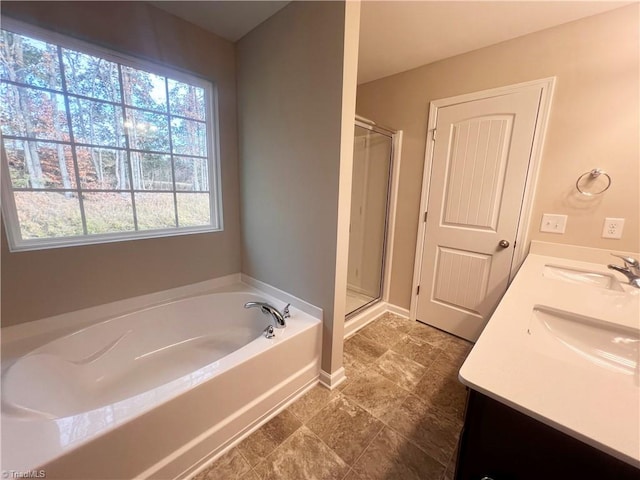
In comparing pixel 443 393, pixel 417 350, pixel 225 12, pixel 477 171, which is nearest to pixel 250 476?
pixel 443 393

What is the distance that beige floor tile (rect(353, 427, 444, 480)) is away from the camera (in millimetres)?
1143

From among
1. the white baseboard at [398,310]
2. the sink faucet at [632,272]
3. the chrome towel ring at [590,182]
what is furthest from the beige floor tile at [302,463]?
the chrome towel ring at [590,182]

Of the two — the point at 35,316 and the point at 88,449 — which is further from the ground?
the point at 35,316

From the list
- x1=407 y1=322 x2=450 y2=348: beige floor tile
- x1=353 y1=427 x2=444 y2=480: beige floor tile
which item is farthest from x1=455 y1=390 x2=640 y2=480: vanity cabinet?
x1=407 y1=322 x2=450 y2=348: beige floor tile

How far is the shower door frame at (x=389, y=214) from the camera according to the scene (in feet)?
7.56

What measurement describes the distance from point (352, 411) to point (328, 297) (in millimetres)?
657

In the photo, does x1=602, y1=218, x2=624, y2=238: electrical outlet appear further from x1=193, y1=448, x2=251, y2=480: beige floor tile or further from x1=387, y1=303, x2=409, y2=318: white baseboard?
x1=193, y1=448, x2=251, y2=480: beige floor tile

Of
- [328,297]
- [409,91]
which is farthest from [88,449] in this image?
[409,91]

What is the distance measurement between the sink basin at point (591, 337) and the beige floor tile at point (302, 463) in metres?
1.03

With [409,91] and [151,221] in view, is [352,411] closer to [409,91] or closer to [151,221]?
[151,221]

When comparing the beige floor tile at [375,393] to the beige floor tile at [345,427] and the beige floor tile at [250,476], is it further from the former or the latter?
the beige floor tile at [250,476]

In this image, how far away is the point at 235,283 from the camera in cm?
224

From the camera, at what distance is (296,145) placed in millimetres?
1598

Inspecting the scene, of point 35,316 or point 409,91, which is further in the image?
point 409,91
